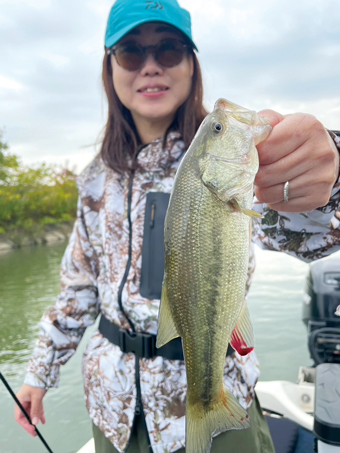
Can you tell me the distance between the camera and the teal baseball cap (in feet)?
6.05

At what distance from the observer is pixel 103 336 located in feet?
6.32

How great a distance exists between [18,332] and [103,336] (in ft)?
22.2

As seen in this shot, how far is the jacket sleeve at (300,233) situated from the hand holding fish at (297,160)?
0.30m

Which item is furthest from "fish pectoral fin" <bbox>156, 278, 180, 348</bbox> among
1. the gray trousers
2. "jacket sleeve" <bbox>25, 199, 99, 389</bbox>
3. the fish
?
"jacket sleeve" <bbox>25, 199, 99, 389</bbox>

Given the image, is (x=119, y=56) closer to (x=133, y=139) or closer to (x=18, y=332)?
(x=133, y=139)

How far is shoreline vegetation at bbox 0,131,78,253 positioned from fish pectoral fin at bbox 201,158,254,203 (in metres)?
23.5

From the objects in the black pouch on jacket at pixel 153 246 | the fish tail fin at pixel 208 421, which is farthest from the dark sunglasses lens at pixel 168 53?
the fish tail fin at pixel 208 421

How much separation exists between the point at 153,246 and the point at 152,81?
79 centimetres

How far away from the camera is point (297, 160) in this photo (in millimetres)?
1072

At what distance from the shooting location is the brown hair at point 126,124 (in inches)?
79.9

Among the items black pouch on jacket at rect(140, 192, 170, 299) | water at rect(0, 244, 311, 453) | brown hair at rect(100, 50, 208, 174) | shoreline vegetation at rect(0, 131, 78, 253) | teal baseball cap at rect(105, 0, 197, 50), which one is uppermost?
shoreline vegetation at rect(0, 131, 78, 253)

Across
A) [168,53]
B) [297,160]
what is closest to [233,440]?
[297,160]

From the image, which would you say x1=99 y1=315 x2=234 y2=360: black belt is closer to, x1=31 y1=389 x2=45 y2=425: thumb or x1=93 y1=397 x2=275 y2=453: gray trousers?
x1=93 y1=397 x2=275 y2=453: gray trousers

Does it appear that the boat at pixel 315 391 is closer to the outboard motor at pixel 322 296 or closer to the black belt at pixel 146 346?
the outboard motor at pixel 322 296
